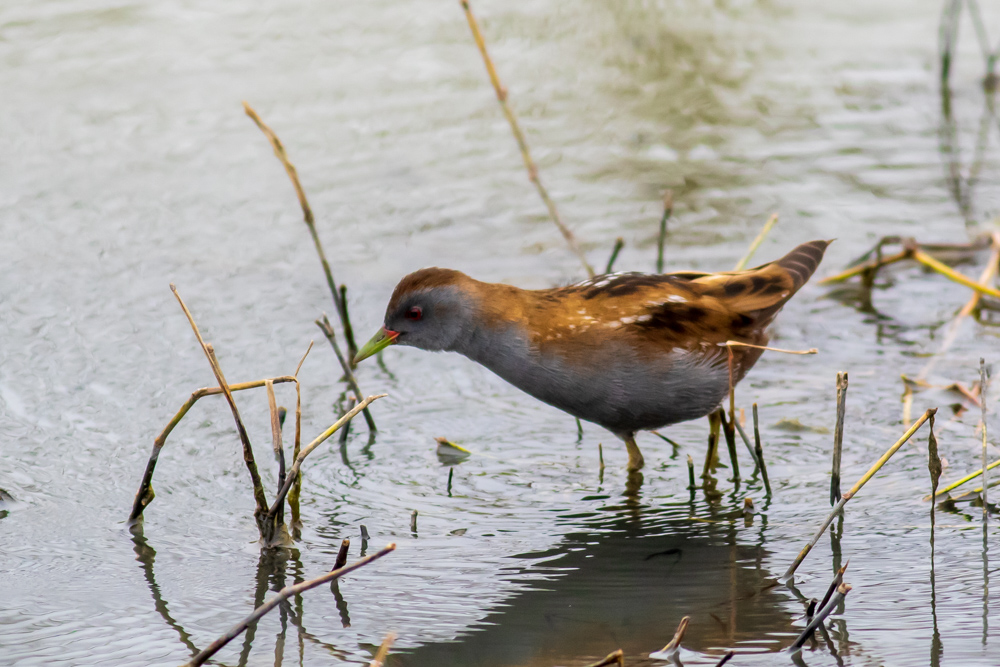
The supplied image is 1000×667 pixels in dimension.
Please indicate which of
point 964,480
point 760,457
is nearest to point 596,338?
point 760,457

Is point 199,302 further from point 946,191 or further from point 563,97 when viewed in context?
point 946,191

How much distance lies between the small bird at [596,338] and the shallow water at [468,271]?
0.33m

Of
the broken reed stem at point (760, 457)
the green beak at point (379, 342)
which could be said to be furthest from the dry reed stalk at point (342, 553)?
the broken reed stem at point (760, 457)

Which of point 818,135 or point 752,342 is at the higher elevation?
point 818,135

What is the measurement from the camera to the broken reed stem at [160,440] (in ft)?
12.0

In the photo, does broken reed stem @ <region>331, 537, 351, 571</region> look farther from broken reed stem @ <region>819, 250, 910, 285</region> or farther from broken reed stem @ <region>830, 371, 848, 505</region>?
broken reed stem @ <region>819, 250, 910, 285</region>

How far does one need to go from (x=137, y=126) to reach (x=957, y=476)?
5075mm

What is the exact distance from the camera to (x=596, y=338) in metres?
4.21

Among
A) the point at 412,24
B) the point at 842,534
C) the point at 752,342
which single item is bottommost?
the point at 842,534

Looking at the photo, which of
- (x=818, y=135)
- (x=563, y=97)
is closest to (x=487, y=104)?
(x=563, y=97)

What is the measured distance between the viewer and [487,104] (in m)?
7.79

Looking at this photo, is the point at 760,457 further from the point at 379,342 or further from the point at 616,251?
the point at 616,251

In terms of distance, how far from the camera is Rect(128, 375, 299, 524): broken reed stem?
367 cm

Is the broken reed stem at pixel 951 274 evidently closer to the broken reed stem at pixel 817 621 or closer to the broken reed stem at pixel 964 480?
the broken reed stem at pixel 964 480
